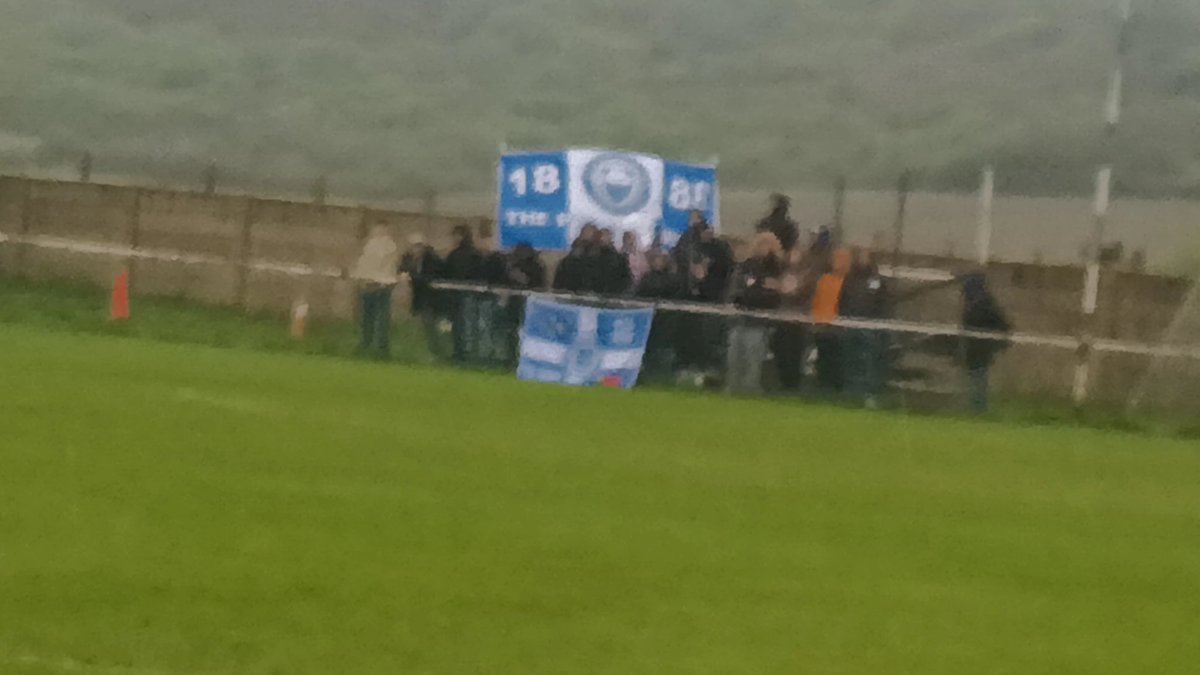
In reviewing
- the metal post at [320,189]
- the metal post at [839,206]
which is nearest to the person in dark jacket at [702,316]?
the metal post at [839,206]

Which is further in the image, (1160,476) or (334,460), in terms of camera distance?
(1160,476)

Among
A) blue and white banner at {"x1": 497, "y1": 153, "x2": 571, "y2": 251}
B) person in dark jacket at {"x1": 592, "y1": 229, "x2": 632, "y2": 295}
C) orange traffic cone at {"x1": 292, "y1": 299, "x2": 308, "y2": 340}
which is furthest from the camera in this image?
blue and white banner at {"x1": 497, "y1": 153, "x2": 571, "y2": 251}

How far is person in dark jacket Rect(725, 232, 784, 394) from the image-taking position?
14508mm

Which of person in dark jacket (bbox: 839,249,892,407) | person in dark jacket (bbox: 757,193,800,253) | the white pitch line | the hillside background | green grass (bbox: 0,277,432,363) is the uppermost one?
the hillside background

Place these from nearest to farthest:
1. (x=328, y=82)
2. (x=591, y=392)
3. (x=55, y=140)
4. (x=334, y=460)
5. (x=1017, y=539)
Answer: (x=1017, y=539)
(x=334, y=460)
(x=591, y=392)
(x=55, y=140)
(x=328, y=82)

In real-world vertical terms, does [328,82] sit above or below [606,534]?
above

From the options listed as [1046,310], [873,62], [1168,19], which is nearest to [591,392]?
[1046,310]

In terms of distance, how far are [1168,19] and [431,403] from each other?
21181 millimetres

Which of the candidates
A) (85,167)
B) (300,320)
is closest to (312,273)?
(300,320)

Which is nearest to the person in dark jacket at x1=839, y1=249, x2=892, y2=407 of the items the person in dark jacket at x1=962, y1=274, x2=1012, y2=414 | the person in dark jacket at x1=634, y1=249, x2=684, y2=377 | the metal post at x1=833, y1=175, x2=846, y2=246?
the person in dark jacket at x1=962, y1=274, x2=1012, y2=414

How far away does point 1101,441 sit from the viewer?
13555 mm

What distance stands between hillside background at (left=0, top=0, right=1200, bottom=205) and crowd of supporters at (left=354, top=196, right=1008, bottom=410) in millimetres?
14924

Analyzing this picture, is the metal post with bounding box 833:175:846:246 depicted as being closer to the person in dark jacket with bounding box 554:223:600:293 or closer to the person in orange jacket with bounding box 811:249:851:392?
the person in orange jacket with bounding box 811:249:851:392

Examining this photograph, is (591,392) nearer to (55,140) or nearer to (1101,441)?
(1101,441)
